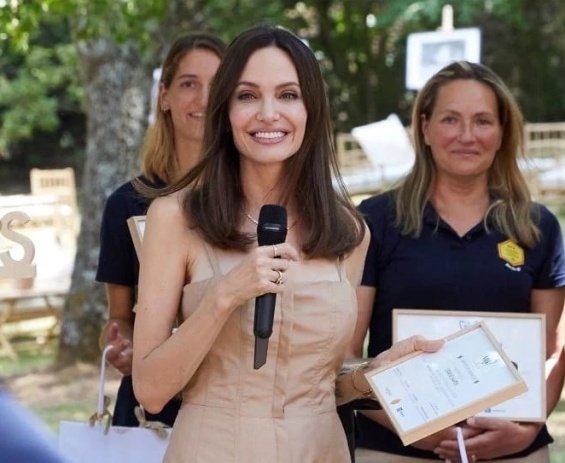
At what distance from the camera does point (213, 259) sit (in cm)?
281

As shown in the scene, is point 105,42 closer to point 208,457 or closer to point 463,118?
point 463,118

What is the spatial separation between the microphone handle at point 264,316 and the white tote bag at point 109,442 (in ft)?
2.89

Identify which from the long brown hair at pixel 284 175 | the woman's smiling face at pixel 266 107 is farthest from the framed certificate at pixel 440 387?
the woman's smiling face at pixel 266 107

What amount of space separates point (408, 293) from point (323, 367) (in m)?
0.93

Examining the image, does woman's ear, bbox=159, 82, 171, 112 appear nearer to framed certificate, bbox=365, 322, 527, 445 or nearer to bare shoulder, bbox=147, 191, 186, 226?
bare shoulder, bbox=147, 191, 186, 226

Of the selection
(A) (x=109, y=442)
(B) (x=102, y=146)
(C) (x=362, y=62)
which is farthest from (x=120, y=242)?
(C) (x=362, y=62)

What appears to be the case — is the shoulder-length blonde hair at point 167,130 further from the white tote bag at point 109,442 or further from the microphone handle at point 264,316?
the microphone handle at point 264,316

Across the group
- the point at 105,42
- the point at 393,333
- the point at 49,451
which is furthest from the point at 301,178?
the point at 105,42

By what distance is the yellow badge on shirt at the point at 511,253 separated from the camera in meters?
3.76

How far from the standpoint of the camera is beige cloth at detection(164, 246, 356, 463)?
2.76 m

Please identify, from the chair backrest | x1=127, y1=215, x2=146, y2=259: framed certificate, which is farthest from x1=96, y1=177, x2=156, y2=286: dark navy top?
the chair backrest

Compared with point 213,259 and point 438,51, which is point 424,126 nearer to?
point 213,259

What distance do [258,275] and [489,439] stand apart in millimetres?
1321

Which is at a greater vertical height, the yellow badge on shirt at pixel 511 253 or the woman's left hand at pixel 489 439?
the yellow badge on shirt at pixel 511 253
